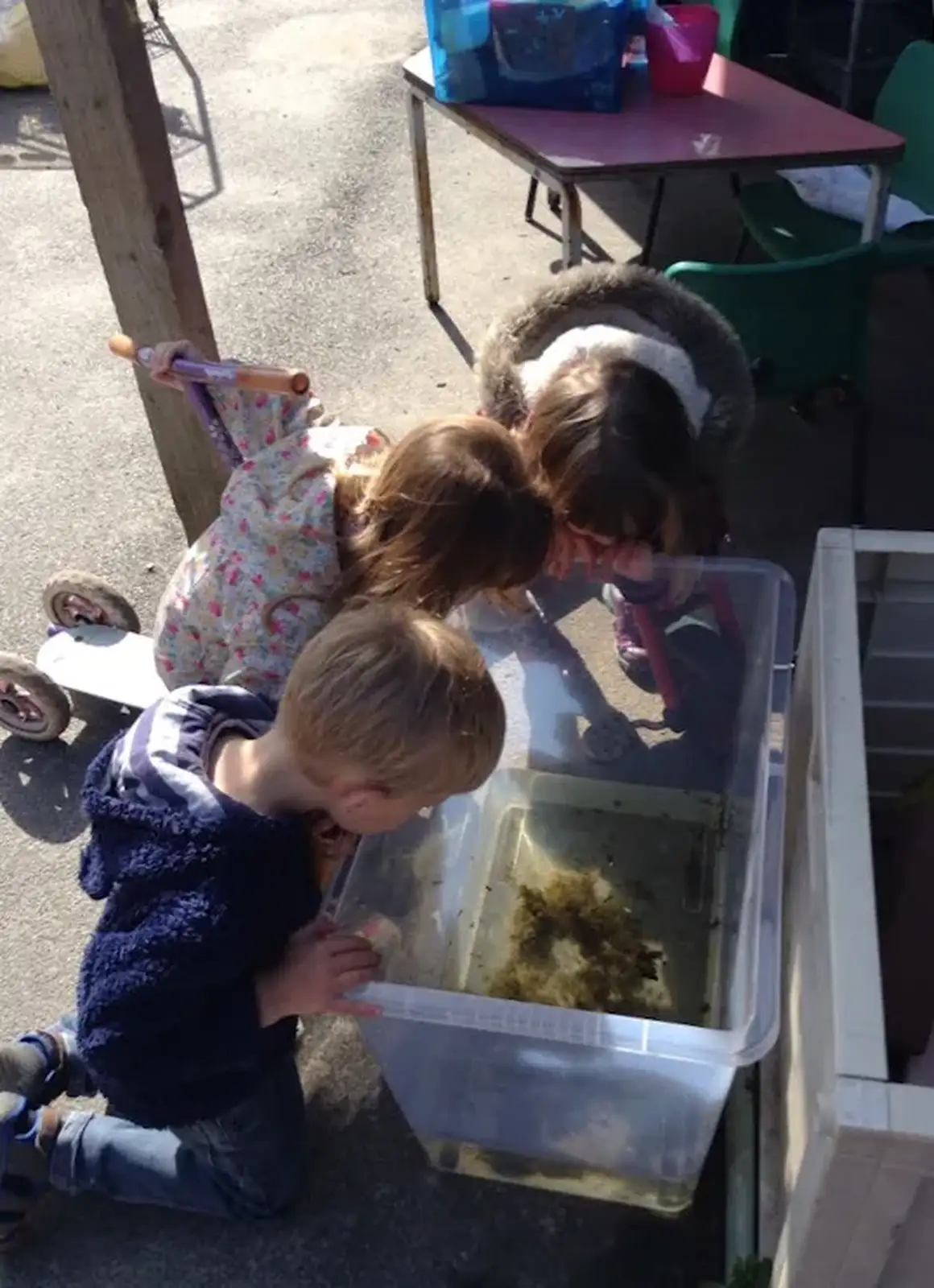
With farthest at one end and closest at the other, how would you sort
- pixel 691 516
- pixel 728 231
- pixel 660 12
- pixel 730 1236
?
pixel 728 231
pixel 660 12
pixel 691 516
pixel 730 1236

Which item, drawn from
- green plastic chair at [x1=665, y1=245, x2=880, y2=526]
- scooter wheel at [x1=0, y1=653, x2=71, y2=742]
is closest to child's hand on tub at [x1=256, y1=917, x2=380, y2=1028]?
scooter wheel at [x1=0, y1=653, x2=71, y2=742]

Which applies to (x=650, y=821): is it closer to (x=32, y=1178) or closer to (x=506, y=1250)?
(x=506, y=1250)

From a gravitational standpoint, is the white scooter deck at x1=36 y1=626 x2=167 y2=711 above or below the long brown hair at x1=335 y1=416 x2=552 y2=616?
below

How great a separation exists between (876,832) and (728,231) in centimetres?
262

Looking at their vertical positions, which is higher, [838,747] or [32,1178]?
[838,747]

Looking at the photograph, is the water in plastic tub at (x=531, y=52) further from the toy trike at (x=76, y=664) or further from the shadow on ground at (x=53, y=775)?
the shadow on ground at (x=53, y=775)

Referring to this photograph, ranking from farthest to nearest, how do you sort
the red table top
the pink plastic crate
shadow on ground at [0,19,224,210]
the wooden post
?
1. shadow on ground at [0,19,224,210]
2. the pink plastic crate
3. the red table top
4. the wooden post

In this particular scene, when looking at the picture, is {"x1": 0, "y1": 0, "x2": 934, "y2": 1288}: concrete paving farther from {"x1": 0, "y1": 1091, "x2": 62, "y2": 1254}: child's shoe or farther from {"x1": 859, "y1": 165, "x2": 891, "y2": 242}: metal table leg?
{"x1": 859, "y1": 165, "x2": 891, "y2": 242}: metal table leg

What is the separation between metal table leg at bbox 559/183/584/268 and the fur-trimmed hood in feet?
1.62

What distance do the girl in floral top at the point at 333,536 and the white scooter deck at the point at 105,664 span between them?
0.33 m

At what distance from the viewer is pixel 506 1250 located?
1.42 metres

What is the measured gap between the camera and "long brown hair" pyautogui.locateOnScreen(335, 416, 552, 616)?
1.33 metres

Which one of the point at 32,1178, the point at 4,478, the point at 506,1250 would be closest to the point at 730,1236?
the point at 506,1250

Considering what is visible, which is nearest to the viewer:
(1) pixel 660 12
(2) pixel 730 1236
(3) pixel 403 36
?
(2) pixel 730 1236
